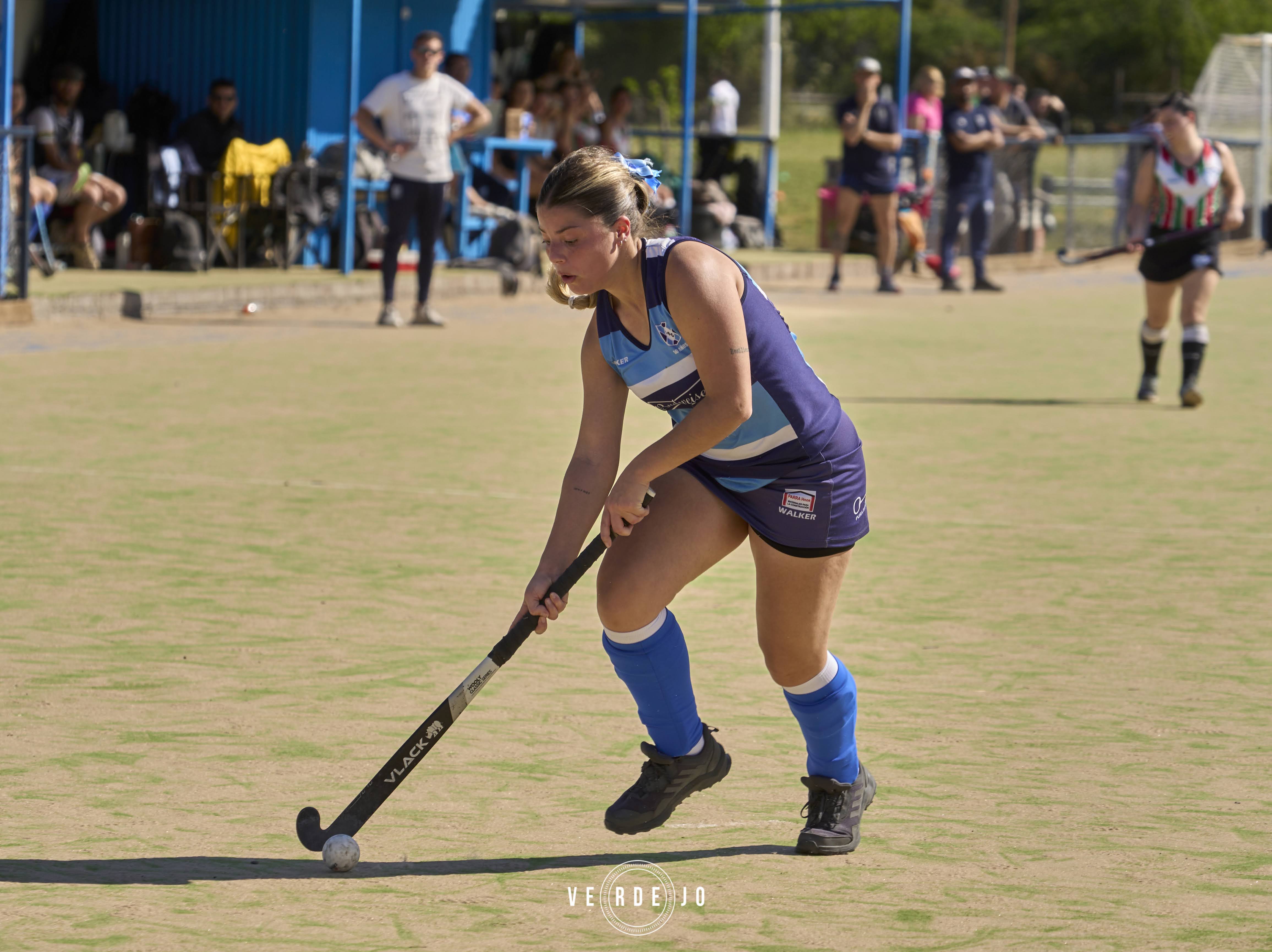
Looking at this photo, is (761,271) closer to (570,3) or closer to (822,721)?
(570,3)

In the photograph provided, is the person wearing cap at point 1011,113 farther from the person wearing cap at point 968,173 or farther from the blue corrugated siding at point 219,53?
the blue corrugated siding at point 219,53

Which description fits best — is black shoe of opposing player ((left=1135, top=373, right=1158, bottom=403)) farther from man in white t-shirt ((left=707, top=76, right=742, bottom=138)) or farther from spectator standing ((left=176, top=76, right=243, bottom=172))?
man in white t-shirt ((left=707, top=76, right=742, bottom=138))

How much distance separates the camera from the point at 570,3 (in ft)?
78.1

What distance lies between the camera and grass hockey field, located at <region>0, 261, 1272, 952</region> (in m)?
3.76

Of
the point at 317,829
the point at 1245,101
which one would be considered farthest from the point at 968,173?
the point at 317,829

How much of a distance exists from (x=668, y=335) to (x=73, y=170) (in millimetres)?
13782

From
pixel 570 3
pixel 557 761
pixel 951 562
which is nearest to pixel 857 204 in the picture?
pixel 570 3

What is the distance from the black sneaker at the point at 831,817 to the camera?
4.10m

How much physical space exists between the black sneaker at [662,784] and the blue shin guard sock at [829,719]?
211 millimetres

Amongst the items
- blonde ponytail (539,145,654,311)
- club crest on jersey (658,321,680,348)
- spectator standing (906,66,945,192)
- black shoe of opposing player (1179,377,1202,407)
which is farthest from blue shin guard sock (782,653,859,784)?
spectator standing (906,66,945,192)

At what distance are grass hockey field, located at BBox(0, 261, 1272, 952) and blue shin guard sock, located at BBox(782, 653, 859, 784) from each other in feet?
0.54

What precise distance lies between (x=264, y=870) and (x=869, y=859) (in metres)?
1.23

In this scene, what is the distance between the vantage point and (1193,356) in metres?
11.6

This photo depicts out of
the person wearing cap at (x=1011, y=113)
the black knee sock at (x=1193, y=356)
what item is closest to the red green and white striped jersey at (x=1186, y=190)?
the black knee sock at (x=1193, y=356)
